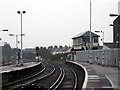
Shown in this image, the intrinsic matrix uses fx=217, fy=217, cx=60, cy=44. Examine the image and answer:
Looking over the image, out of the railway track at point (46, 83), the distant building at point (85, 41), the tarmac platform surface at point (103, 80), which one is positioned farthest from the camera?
the distant building at point (85, 41)

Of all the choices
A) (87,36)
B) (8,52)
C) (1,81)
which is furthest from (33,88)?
(8,52)

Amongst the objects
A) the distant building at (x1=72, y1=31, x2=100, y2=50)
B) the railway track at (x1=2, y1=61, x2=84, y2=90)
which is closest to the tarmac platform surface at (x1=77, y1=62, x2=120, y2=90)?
the railway track at (x1=2, y1=61, x2=84, y2=90)

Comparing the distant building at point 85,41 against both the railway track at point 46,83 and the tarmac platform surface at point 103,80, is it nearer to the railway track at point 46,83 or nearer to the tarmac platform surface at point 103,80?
the railway track at point 46,83

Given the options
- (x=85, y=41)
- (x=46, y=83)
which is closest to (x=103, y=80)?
(x=46, y=83)

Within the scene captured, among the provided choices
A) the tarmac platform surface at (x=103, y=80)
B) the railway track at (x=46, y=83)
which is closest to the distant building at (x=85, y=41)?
the railway track at (x=46, y=83)

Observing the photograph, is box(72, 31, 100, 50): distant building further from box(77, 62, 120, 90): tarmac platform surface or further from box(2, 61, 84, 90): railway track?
box(77, 62, 120, 90): tarmac platform surface

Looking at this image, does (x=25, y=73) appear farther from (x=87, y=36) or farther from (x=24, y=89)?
(x=87, y=36)

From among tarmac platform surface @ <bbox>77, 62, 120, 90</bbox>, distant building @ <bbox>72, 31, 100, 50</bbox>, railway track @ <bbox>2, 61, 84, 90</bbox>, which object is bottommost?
railway track @ <bbox>2, 61, 84, 90</bbox>

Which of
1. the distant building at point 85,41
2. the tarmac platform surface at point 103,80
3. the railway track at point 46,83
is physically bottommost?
the railway track at point 46,83

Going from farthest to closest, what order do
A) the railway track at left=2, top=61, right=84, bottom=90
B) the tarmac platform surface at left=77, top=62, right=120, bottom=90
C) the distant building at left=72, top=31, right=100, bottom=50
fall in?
1. the distant building at left=72, top=31, right=100, bottom=50
2. the railway track at left=2, top=61, right=84, bottom=90
3. the tarmac platform surface at left=77, top=62, right=120, bottom=90

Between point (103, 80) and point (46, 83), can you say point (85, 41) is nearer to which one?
point (46, 83)

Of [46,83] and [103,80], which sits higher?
[103,80]

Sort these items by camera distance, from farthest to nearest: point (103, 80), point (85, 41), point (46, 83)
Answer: point (85, 41) < point (46, 83) < point (103, 80)

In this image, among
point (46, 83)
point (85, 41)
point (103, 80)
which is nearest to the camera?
point (103, 80)
